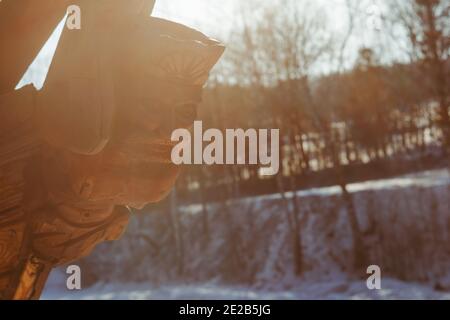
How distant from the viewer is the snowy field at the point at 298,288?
1059cm

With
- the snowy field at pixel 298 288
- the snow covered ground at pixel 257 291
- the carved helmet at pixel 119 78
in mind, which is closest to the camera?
the carved helmet at pixel 119 78

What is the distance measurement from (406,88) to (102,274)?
11129 mm

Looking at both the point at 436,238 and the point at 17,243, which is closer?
the point at 17,243

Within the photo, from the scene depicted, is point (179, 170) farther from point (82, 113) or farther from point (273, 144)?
point (273, 144)

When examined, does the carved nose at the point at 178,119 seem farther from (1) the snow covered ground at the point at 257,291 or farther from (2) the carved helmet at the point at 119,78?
(1) the snow covered ground at the point at 257,291

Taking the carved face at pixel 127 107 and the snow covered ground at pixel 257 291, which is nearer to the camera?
the carved face at pixel 127 107

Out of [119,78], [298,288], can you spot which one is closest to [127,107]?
[119,78]

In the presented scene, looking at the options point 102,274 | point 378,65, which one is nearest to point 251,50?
point 378,65

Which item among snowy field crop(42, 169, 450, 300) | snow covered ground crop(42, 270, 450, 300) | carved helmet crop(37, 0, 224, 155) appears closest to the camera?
carved helmet crop(37, 0, 224, 155)

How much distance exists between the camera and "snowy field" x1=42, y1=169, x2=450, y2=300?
34.8 ft

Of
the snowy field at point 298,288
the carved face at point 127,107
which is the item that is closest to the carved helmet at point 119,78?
the carved face at point 127,107

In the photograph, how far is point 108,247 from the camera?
17.2 meters

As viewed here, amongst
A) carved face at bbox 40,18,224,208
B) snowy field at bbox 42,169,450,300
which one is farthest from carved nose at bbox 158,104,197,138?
snowy field at bbox 42,169,450,300

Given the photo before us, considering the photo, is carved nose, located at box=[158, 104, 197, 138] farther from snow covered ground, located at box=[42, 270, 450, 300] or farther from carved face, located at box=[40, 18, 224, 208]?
snow covered ground, located at box=[42, 270, 450, 300]
